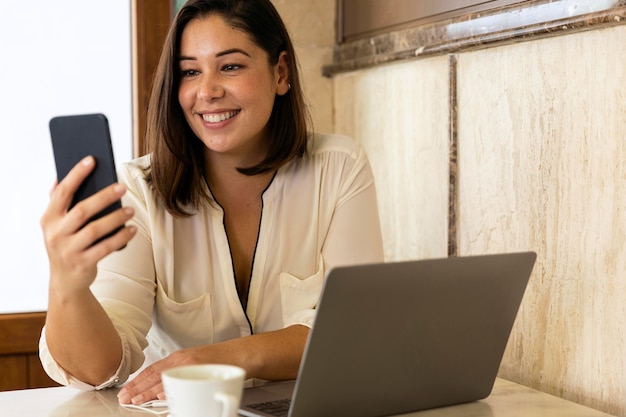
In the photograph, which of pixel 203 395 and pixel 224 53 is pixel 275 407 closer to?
pixel 203 395

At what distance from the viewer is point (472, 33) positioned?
176 cm

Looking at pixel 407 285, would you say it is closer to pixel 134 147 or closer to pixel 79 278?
pixel 79 278

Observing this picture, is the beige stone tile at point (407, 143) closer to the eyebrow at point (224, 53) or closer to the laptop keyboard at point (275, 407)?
the eyebrow at point (224, 53)

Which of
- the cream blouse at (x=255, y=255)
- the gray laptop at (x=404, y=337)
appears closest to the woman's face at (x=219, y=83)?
the cream blouse at (x=255, y=255)

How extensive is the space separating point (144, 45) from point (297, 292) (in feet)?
3.05

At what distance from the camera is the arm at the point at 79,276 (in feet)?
3.58

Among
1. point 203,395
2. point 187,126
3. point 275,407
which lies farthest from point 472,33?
point 203,395

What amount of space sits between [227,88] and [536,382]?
788mm

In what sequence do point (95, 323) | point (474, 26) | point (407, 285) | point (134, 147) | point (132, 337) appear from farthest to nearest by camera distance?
1. point (134, 147)
2. point (474, 26)
3. point (132, 337)
4. point (95, 323)
5. point (407, 285)

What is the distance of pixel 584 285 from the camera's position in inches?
58.8

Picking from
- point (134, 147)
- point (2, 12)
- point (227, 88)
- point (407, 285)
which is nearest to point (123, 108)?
point (134, 147)

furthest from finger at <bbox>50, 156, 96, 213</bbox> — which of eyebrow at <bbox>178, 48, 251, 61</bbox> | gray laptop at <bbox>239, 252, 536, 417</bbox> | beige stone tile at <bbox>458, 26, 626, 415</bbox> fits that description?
beige stone tile at <bbox>458, 26, 626, 415</bbox>

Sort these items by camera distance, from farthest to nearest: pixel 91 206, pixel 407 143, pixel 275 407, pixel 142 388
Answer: pixel 407 143 → pixel 142 388 → pixel 275 407 → pixel 91 206

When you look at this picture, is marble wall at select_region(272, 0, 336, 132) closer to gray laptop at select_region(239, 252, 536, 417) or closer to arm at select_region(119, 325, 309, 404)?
arm at select_region(119, 325, 309, 404)
